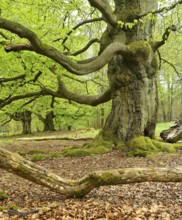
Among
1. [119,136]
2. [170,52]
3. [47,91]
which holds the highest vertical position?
[170,52]

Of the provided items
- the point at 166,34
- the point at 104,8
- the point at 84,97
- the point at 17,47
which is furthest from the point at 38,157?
the point at 166,34

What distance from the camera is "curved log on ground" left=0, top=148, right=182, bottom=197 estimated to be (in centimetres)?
529

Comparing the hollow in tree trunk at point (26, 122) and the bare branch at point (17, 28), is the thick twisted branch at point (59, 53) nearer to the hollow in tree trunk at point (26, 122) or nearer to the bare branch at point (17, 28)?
the bare branch at point (17, 28)

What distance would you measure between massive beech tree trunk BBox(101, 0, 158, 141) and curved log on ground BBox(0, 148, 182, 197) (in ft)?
17.5

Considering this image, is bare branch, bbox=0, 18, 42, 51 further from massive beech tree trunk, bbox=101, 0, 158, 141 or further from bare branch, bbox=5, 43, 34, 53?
massive beech tree trunk, bbox=101, 0, 158, 141

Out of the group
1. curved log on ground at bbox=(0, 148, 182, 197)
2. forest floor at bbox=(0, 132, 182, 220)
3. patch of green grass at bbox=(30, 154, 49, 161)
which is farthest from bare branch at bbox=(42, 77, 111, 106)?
curved log on ground at bbox=(0, 148, 182, 197)

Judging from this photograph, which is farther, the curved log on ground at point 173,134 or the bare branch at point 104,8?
the curved log on ground at point 173,134

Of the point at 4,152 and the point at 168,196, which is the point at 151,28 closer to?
the point at 168,196

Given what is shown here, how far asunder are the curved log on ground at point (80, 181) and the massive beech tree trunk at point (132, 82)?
5340mm

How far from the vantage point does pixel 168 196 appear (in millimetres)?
5715

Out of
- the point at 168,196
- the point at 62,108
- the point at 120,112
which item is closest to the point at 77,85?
the point at 62,108

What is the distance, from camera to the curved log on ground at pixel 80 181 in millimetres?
5293

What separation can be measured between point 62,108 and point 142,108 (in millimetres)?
16020

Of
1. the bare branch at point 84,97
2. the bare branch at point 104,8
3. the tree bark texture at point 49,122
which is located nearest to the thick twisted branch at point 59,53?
the bare branch at point 104,8
